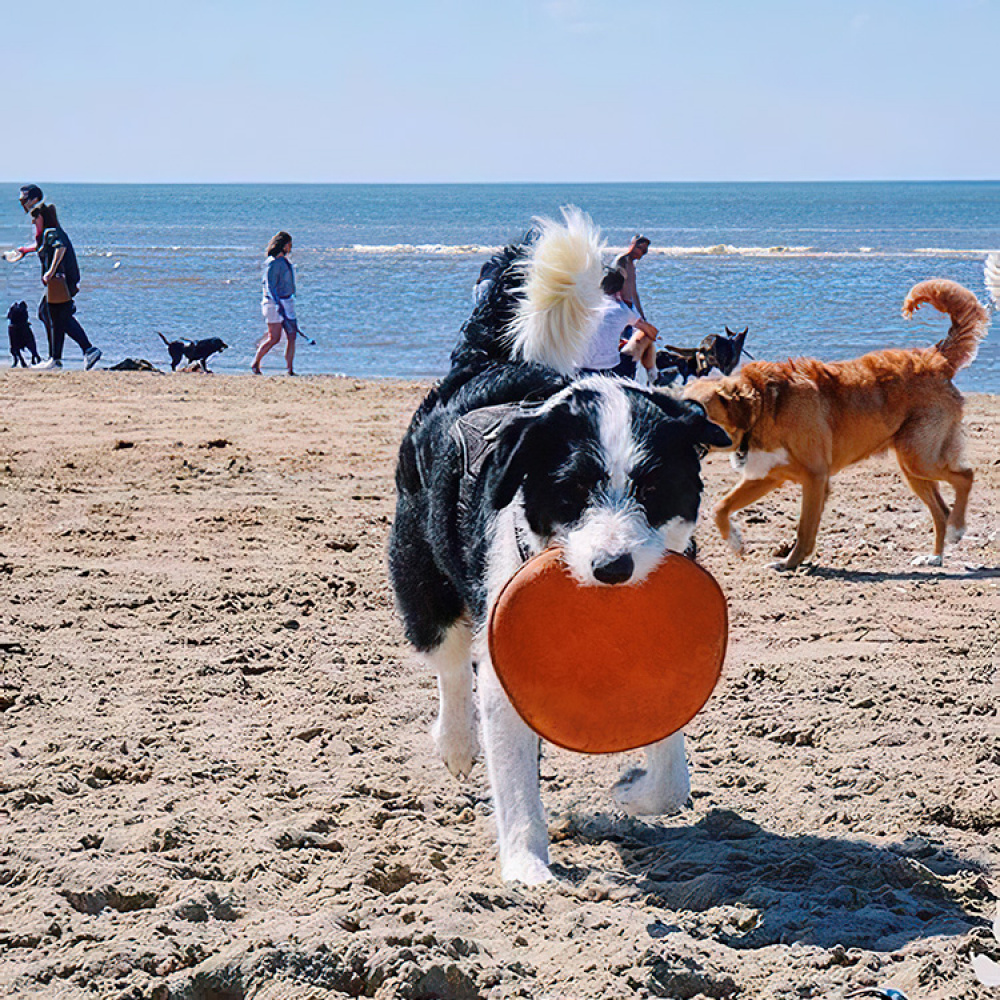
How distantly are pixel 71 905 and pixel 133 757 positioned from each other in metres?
1.13

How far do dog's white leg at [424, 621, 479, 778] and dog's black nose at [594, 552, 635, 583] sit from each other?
1.44m

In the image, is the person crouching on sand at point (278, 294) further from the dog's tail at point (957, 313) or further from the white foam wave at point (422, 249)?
the white foam wave at point (422, 249)

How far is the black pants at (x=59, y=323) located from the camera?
15.3 meters

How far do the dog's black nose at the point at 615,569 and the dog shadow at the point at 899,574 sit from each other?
176 inches

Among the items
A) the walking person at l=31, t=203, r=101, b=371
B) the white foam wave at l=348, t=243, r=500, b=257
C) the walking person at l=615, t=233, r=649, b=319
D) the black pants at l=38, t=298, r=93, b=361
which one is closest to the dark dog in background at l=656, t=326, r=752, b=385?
the walking person at l=615, t=233, r=649, b=319

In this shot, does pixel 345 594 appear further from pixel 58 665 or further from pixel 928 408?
pixel 928 408

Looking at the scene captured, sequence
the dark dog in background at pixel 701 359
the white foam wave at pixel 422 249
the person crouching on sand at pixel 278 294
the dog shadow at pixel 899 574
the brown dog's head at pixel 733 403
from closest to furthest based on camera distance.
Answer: the dog shadow at pixel 899 574
the brown dog's head at pixel 733 403
the dark dog in background at pixel 701 359
the person crouching on sand at pixel 278 294
the white foam wave at pixel 422 249

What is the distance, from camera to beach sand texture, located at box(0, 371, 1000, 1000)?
9.57ft

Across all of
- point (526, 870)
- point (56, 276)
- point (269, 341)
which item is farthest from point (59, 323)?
point (526, 870)

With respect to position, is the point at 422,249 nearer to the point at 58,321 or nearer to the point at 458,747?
the point at 58,321

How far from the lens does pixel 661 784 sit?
3824 mm

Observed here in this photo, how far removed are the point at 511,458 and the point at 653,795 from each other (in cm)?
125

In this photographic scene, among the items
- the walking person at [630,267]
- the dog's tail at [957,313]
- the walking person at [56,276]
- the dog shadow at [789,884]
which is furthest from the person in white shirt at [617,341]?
the walking person at [56,276]

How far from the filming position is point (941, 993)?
2.65 meters
